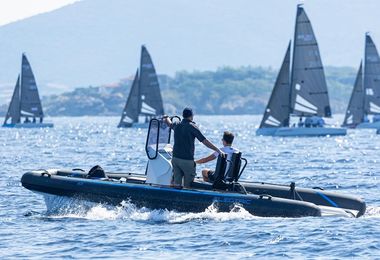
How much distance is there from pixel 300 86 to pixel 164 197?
46.8 m

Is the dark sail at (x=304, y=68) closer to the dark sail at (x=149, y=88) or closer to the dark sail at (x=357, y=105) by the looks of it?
the dark sail at (x=357, y=105)

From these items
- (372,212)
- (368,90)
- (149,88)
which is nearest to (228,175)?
(372,212)

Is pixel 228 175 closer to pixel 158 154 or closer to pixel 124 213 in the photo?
pixel 158 154

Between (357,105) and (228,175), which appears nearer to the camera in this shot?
(228,175)

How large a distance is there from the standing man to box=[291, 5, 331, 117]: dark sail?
45959 millimetres

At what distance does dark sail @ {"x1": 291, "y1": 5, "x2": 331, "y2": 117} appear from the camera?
219 feet

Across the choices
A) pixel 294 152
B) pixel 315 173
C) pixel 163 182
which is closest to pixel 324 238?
pixel 163 182

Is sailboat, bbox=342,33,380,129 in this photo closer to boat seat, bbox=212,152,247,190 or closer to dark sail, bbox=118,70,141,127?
dark sail, bbox=118,70,141,127

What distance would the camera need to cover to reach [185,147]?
2103 cm

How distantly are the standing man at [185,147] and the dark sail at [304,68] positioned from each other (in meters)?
46.0

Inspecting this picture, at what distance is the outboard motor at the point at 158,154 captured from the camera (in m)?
21.7

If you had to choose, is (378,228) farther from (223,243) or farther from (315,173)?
(315,173)

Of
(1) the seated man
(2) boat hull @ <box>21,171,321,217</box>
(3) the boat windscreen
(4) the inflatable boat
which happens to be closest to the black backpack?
(4) the inflatable boat

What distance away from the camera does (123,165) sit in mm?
41219
